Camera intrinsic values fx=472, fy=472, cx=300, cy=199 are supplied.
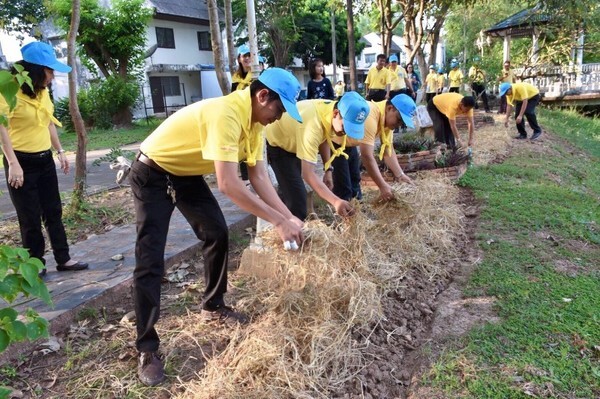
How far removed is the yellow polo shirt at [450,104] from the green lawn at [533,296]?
4.04ft

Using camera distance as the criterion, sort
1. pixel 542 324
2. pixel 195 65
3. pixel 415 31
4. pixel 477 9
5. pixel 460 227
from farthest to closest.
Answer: pixel 477 9 < pixel 195 65 < pixel 415 31 < pixel 460 227 < pixel 542 324

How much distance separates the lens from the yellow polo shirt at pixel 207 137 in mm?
2213

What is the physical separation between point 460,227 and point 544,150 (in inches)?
204

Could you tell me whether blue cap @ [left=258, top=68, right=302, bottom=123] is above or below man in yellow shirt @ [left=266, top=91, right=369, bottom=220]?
above

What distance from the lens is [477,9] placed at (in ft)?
109

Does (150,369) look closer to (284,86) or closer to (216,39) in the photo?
(284,86)

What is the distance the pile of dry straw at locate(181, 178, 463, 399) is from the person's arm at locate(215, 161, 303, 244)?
0.36 m

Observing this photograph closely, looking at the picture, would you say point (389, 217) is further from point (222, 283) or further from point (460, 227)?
point (222, 283)

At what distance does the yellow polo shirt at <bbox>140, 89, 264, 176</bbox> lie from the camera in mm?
2213

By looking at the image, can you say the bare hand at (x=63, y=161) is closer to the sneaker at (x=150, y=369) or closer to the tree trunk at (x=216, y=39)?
the sneaker at (x=150, y=369)

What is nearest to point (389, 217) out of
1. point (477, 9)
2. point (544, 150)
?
point (544, 150)

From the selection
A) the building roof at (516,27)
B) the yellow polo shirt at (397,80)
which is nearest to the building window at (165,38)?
the building roof at (516,27)

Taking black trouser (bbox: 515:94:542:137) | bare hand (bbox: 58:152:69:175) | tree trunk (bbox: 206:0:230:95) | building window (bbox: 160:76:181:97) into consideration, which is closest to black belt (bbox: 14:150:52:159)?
bare hand (bbox: 58:152:69:175)

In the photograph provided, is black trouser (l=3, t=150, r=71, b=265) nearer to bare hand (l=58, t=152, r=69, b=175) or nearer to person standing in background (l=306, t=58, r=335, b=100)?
bare hand (l=58, t=152, r=69, b=175)
